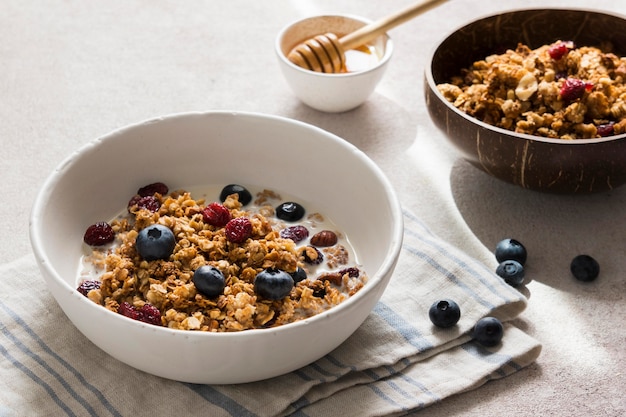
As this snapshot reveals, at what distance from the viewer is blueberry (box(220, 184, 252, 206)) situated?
4.49 feet

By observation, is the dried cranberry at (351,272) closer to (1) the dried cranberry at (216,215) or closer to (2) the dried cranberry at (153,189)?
(1) the dried cranberry at (216,215)

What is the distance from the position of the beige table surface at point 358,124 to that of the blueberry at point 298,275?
261 millimetres

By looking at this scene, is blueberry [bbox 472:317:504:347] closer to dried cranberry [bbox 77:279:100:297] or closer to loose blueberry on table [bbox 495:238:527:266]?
loose blueberry on table [bbox 495:238:527:266]

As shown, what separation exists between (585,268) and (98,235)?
787 millimetres

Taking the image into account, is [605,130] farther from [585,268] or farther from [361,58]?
[361,58]

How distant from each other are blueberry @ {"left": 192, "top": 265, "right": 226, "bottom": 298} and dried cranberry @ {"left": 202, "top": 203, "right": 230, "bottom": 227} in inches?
5.8

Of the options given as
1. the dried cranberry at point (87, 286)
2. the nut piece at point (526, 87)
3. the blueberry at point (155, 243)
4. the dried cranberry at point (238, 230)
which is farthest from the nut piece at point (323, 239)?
the nut piece at point (526, 87)

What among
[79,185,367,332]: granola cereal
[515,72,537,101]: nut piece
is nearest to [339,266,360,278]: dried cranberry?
[79,185,367,332]: granola cereal

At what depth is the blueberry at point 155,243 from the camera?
117cm

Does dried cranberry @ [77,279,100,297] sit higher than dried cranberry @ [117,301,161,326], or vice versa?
dried cranberry @ [117,301,161,326]

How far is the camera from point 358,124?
1.76 m

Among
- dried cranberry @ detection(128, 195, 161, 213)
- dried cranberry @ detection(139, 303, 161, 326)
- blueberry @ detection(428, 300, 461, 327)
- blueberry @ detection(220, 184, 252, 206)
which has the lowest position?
blueberry @ detection(428, 300, 461, 327)

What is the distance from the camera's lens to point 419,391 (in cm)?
114

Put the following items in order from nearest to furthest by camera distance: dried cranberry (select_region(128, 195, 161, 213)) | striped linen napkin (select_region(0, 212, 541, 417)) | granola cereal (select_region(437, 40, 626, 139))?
1. striped linen napkin (select_region(0, 212, 541, 417))
2. dried cranberry (select_region(128, 195, 161, 213))
3. granola cereal (select_region(437, 40, 626, 139))
